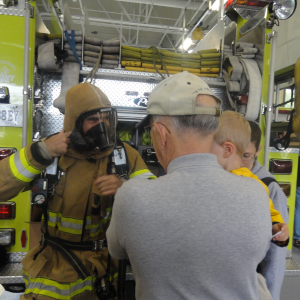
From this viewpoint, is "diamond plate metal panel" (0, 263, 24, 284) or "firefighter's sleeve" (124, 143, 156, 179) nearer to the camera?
"firefighter's sleeve" (124, 143, 156, 179)

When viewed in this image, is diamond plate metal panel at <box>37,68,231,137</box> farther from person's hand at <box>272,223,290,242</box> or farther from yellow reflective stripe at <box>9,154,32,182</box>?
person's hand at <box>272,223,290,242</box>

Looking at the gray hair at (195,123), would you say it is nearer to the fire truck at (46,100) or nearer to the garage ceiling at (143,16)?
the fire truck at (46,100)

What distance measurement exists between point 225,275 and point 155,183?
1.14ft

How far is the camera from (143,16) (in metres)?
10.8

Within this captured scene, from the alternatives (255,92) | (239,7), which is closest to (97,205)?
(255,92)

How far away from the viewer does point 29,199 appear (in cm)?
229

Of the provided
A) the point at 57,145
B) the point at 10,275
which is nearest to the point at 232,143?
the point at 57,145

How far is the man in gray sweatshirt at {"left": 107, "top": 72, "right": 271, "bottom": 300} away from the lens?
77cm

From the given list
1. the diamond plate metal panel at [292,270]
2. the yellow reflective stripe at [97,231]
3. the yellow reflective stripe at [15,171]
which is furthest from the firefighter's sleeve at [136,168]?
the diamond plate metal panel at [292,270]

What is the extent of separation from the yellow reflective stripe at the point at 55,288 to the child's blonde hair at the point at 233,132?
1.14 m

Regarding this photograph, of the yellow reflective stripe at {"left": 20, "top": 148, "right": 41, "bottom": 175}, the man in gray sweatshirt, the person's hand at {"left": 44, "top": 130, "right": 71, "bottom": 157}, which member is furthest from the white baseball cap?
the yellow reflective stripe at {"left": 20, "top": 148, "right": 41, "bottom": 175}

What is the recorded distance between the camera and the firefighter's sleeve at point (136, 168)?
182cm

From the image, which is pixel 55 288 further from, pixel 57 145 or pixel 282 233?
pixel 282 233

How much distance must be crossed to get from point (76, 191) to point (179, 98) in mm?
1110
